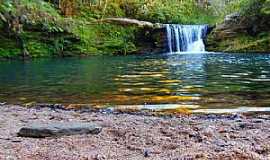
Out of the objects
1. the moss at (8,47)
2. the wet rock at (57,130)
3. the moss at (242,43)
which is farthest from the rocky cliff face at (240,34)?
the wet rock at (57,130)

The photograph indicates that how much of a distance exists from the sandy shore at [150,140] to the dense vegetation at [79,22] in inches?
916

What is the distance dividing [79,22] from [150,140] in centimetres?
3110

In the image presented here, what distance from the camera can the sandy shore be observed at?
17.7 ft

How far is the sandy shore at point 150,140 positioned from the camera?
17.7 ft

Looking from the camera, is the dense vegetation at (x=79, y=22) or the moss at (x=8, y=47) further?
the dense vegetation at (x=79, y=22)

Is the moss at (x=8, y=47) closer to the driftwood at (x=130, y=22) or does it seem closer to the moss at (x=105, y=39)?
the moss at (x=105, y=39)

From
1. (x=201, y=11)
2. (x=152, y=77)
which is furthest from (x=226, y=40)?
(x=152, y=77)

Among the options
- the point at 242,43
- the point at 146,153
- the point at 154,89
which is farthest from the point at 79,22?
the point at 146,153

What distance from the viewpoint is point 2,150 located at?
5.55 m

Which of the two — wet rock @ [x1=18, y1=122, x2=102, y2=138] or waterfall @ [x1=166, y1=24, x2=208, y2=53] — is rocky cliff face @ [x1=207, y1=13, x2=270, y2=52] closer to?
waterfall @ [x1=166, y1=24, x2=208, y2=53]

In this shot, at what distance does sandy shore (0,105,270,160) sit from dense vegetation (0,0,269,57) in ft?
76.3

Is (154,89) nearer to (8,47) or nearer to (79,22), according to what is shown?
(8,47)

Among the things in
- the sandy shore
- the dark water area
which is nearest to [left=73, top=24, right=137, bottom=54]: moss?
the dark water area

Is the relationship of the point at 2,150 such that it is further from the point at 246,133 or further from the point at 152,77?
the point at 152,77
